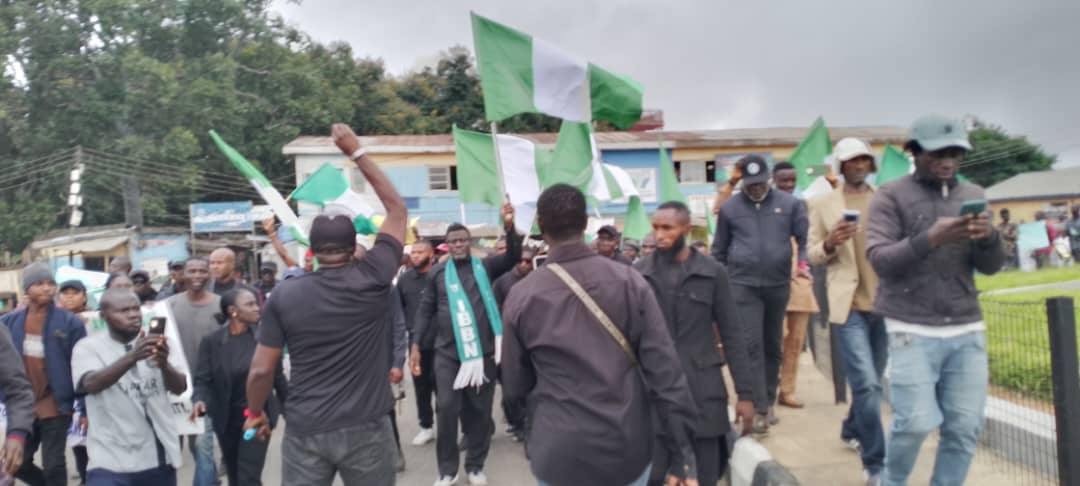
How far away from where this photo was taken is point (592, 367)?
300 cm

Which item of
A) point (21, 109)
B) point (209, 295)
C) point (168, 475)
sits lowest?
point (168, 475)

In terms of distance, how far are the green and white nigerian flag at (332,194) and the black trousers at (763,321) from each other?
15.5ft

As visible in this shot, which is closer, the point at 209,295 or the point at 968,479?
the point at 968,479

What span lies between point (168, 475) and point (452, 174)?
1076 inches

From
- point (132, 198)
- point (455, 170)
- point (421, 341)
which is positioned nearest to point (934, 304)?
point (421, 341)

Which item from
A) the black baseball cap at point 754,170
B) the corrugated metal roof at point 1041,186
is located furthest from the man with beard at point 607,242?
the corrugated metal roof at point 1041,186

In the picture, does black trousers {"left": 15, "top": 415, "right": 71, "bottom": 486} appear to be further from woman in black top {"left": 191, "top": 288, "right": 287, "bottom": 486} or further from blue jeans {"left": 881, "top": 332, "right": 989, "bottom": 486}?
blue jeans {"left": 881, "top": 332, "right": 989, "bottom": 486}

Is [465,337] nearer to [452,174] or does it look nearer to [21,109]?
[452,174]

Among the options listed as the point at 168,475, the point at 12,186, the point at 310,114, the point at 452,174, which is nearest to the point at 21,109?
the point at 12,186

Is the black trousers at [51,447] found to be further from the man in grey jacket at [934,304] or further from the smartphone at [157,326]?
the man in grey jacket at [934,304]

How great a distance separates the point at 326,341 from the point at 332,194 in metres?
5.83

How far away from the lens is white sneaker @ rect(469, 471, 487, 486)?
6.25 m

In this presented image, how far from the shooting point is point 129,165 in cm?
3034

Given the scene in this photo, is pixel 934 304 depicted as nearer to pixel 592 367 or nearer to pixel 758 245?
pixel 592 367
